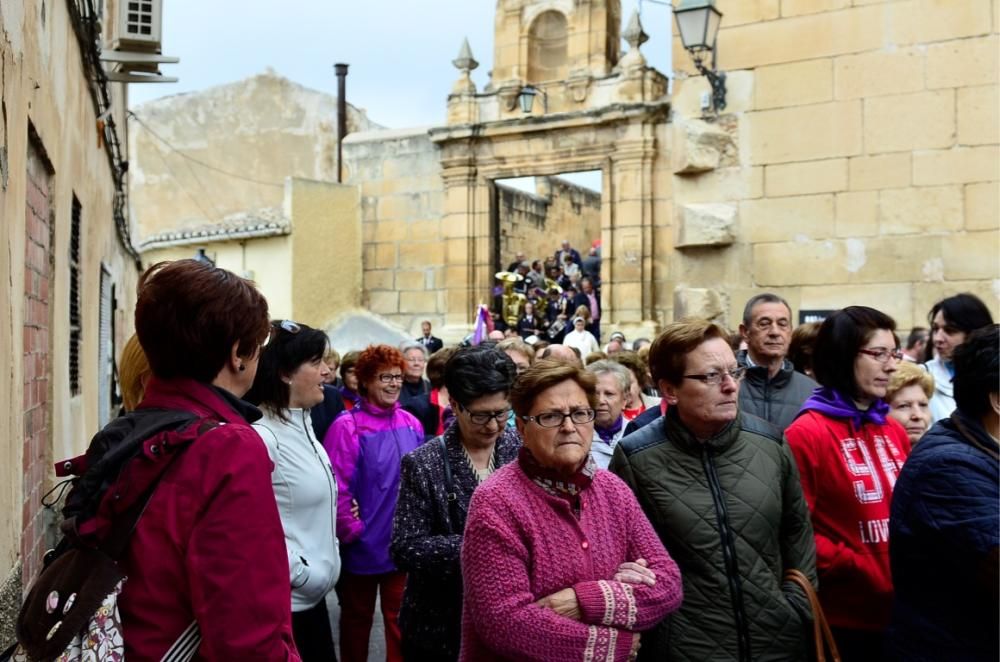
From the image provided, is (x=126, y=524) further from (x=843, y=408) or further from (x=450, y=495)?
(x=843, y=408)

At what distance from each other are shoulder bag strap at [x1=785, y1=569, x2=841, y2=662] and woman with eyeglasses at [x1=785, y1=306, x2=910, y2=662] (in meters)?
0.39

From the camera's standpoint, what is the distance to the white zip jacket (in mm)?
3621

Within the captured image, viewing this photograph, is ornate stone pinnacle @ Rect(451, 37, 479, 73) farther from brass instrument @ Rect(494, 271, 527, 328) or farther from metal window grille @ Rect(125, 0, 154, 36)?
metal window grille @ Rect(125, 0, 154, 36)

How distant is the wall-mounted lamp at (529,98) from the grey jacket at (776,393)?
11.6 meters

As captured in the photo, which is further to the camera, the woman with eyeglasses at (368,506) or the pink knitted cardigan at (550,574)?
the woman with eyeglasses at (368,506)

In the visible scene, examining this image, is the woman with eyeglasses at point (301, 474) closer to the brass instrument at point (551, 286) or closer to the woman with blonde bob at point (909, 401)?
the woman with blonde bob at point (909, 401)

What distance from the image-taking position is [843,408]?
3514 millimetres

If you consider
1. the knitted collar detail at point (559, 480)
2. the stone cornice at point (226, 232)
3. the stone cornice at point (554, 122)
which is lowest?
the knitted collar detail at point (559, 480)

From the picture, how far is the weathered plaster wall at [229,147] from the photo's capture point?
2491cm

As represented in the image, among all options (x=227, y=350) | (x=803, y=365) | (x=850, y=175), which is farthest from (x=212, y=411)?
(x=850, y=175)

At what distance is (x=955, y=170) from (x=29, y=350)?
6.63m

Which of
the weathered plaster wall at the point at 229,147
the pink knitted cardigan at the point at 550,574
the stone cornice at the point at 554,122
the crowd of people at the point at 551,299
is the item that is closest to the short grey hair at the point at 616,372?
the pink knitted cardigan at the point at 550,574

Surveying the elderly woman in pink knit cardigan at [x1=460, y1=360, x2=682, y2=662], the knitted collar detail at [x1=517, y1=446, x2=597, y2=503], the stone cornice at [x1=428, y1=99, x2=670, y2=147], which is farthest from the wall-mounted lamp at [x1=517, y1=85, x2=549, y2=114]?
the knitted collar detail at [x1=517, y1=446, x2=597, y2=503]

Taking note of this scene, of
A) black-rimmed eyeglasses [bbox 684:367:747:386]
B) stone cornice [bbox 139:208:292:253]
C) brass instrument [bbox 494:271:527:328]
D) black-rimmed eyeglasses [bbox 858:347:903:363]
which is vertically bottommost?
black-rimmed eyeglasses [bbox 684:367:747:386]
